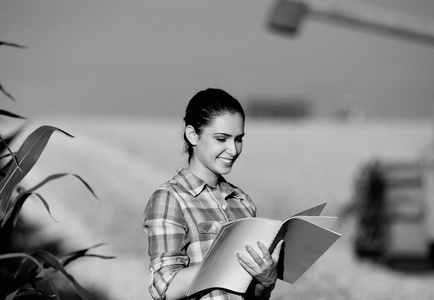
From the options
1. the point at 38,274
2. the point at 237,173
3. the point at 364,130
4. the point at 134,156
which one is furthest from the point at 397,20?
the point at 364,130

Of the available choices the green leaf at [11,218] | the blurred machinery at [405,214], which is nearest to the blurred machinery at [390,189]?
the blurred machinery at [405,214]

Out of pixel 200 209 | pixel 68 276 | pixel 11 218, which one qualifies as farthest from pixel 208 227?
pixel 11 218

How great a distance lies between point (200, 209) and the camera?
6.81 feet

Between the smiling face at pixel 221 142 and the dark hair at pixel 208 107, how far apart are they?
0.01 metres

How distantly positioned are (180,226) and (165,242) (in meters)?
0.06

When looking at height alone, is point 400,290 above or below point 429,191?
below

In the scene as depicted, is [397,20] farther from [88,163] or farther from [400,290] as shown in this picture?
[88,163]

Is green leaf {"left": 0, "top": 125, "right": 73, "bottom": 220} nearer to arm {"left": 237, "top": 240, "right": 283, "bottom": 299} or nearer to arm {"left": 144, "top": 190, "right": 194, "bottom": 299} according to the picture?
arm {"left": 144, "top": 190, "right": 194, "bottom": 299}

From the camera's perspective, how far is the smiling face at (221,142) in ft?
6.81

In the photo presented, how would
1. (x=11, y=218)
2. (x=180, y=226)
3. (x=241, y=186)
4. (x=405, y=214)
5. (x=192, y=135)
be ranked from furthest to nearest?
(x=241, y=186) < (x=405, y=214) < (x=11, y=218) < (x=192, y=135) < (x=180, y=226)

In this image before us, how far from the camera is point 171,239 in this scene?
2004 millimetres

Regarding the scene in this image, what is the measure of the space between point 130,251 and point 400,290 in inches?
111

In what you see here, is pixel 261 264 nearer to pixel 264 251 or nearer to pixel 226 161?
pixel 264 251

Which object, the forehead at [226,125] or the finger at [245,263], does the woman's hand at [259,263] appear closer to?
the finger at [245,263]
